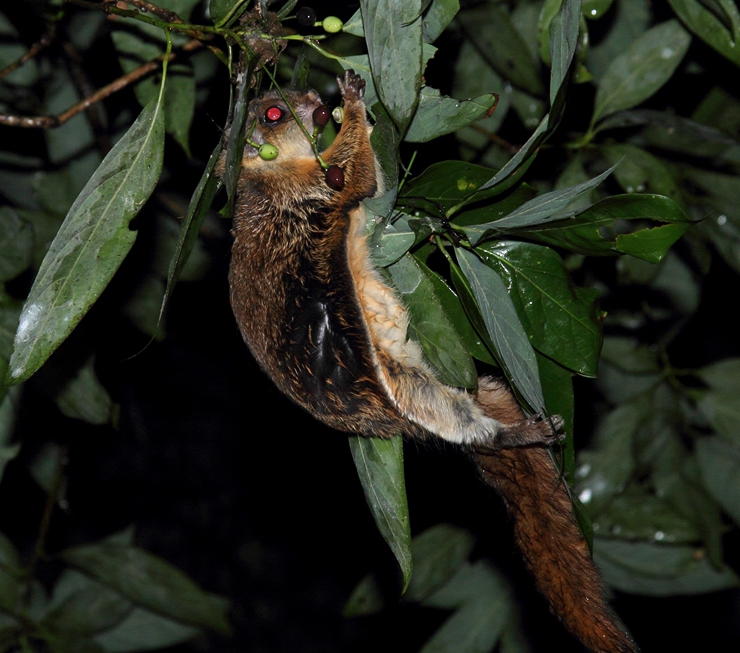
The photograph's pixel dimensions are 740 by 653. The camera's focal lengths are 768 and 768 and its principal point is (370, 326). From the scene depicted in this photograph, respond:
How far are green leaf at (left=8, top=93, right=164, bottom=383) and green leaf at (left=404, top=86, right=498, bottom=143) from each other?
0.65 metres

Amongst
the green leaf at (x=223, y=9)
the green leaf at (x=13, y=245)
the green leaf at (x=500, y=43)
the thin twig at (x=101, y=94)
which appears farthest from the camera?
the green leaf at (x=500, y=43)

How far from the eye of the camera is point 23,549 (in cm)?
652

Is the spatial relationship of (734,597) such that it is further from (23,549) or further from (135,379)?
(23,549)

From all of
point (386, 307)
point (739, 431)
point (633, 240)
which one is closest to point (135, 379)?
point (386, 307)

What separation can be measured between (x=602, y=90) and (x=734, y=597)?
3.57m

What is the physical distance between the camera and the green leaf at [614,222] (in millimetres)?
1699

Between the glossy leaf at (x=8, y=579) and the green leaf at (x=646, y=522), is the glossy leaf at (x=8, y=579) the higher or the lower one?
the higher one

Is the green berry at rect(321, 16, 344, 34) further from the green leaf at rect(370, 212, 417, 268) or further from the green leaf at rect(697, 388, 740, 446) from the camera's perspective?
the green leaf at rect(697, 388, 740, 446)

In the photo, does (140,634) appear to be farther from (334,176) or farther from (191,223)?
(191,223)

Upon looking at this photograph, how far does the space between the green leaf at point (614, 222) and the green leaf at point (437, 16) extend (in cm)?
55

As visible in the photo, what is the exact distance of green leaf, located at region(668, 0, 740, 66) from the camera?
8.43 ft

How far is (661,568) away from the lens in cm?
340

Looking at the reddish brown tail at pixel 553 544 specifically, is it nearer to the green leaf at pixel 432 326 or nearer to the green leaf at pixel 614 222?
the green leaf at pixel 432 326

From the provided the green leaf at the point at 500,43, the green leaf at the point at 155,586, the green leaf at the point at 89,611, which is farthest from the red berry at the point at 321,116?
the green leaf at the point at 89,611
